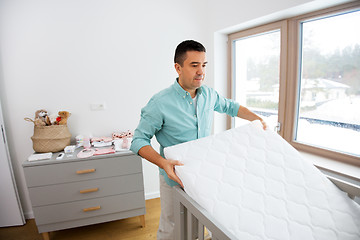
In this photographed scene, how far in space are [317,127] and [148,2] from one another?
2027 millimetres

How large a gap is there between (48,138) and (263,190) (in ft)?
6.01

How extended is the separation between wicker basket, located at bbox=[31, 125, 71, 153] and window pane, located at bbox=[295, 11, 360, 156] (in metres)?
2.18

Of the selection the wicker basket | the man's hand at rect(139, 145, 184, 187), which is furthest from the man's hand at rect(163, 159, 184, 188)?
the wicker basket

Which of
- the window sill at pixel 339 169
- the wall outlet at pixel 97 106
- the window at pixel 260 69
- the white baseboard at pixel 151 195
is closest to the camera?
the window sill at pixel 339 169

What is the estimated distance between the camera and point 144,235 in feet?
6.33

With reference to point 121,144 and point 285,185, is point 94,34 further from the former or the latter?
point 285,185

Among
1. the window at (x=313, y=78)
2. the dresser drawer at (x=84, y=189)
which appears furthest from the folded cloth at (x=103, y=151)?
the window at (x=313, y=78)

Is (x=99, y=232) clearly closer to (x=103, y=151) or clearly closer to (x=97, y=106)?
(x=103, y=151)

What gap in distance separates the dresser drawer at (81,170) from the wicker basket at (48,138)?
0.75ft

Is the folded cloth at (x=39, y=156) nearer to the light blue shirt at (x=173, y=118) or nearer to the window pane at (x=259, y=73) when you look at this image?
the light blue shirt at (x=173, y=118)

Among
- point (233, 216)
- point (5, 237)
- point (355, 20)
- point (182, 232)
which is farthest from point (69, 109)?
point (355, 20)

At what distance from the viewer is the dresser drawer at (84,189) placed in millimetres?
1726

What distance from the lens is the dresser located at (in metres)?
1.71

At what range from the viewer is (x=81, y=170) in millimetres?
1770
